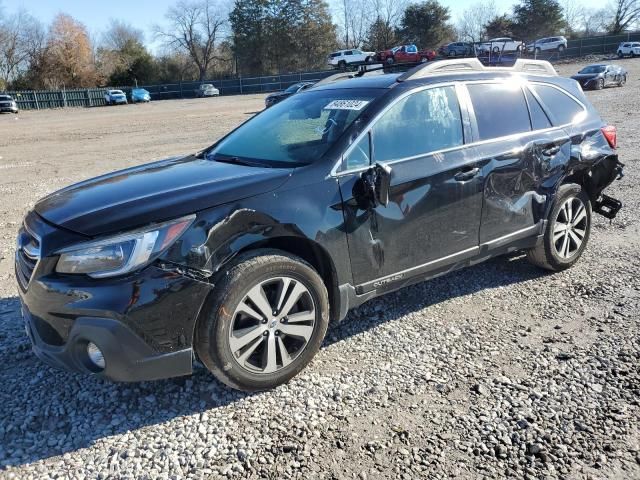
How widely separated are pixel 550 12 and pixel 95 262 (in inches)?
3004

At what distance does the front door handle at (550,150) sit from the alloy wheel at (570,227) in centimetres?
48

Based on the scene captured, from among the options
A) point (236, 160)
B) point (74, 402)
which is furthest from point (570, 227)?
point (74, 402)

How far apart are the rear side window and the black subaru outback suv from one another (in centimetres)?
2

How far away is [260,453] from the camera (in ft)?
8.80

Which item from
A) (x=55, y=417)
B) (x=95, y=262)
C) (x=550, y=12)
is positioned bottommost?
(x=55, y=417)

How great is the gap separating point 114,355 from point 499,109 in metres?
3.42

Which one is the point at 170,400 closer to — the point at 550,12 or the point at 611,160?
the point at 611,160

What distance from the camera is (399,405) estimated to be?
3.04 meters

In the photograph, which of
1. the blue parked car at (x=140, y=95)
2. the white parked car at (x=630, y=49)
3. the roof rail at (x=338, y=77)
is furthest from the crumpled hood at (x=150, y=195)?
the white parked car at (x=630, y=49)

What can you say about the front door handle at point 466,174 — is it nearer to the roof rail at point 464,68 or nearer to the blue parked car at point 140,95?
the roof rail at point 464,68

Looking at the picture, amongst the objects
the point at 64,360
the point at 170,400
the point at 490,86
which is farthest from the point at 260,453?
the point at 490,86

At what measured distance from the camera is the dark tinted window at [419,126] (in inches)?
143

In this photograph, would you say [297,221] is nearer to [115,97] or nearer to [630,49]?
[115,97]

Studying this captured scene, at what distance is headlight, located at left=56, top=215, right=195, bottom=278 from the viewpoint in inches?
108
